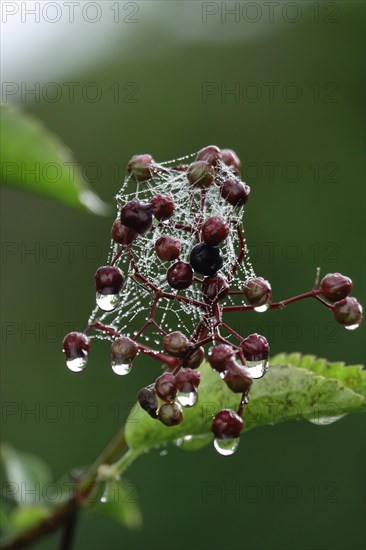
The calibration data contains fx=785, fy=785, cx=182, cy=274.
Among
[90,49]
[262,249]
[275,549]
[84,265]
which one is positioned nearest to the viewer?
[275,549]

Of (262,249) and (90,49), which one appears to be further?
(90,49)

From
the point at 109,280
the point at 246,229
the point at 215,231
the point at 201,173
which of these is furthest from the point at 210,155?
the point at 246,229

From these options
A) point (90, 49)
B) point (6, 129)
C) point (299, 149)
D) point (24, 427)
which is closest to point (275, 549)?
point (24, 427)

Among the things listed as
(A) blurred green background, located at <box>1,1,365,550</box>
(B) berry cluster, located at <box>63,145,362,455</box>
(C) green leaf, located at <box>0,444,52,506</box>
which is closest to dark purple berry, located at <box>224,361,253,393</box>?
(B) berry cluster, located at <box>63,145,362,455</box>

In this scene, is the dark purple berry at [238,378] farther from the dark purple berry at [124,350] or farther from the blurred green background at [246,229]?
the blurred green background at [246,229]

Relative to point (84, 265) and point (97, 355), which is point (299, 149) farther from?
point (97, 355)

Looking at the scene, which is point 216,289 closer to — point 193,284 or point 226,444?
point 193,284

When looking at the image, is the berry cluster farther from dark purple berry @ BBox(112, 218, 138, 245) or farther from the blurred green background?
the blurred green background
